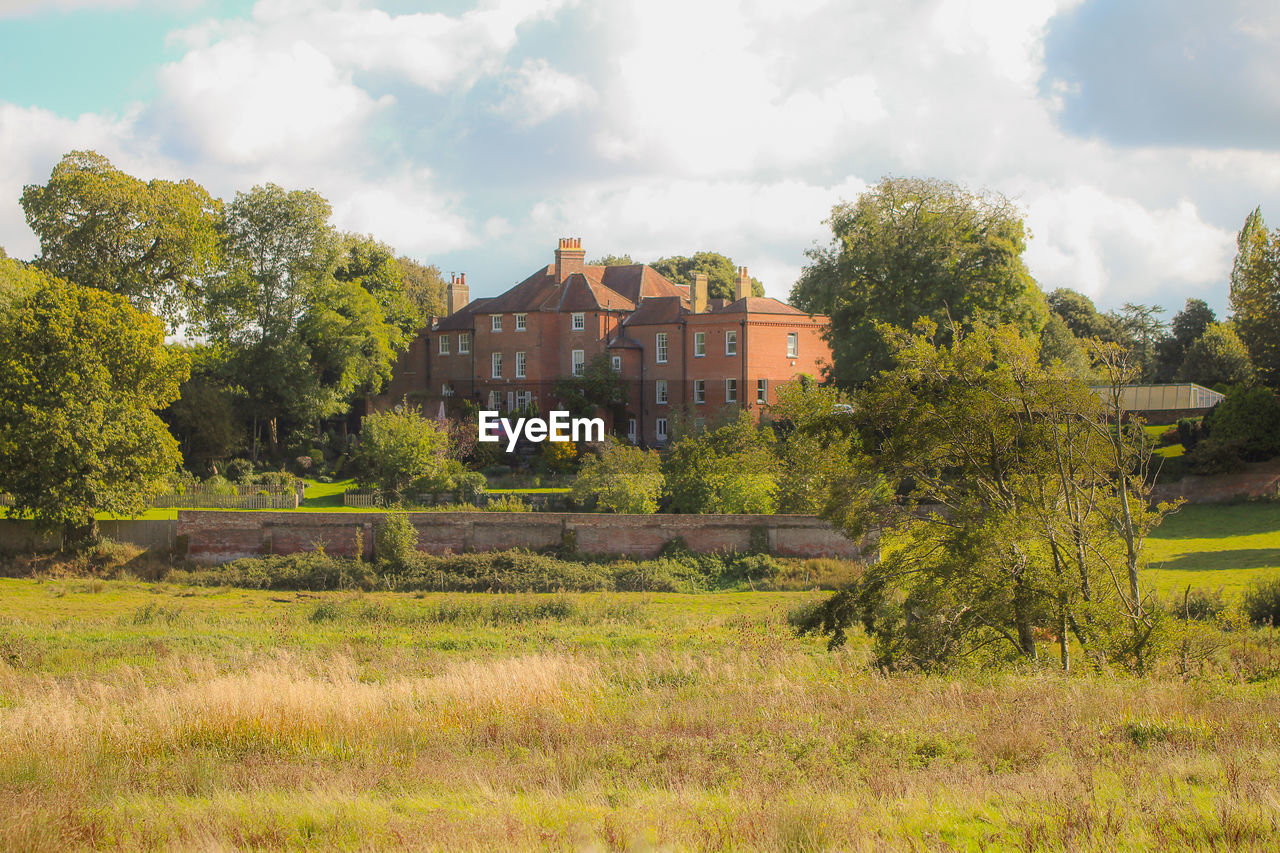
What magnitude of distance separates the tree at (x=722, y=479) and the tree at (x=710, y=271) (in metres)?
28.7

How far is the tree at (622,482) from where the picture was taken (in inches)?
1262

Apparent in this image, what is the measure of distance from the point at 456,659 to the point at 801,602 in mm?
10029

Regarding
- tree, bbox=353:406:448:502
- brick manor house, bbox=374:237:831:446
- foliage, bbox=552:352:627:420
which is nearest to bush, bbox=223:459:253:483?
tree, bbox=353:406:448:502

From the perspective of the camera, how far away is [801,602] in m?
23.6

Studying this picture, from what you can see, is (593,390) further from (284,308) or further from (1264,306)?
(1264,306)

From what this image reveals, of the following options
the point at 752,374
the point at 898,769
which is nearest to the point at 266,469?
the point at 752,374

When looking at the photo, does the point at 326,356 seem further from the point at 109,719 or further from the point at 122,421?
the point at 109,719

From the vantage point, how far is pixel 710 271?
66688 mm

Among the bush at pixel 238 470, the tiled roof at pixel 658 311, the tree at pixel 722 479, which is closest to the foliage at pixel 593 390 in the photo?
the tiled roof at pixel 658 311

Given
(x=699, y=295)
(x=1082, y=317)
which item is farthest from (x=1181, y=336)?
(x=699, y=295)

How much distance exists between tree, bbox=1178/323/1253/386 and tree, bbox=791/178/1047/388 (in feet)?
46.8

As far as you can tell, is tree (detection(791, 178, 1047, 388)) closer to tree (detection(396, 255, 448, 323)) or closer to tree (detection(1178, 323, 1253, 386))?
tree (detection(1178, 323, 1253, 386))

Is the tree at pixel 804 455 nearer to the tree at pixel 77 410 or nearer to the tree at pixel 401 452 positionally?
the tree at pixel 401 452

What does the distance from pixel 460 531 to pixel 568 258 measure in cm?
2510
